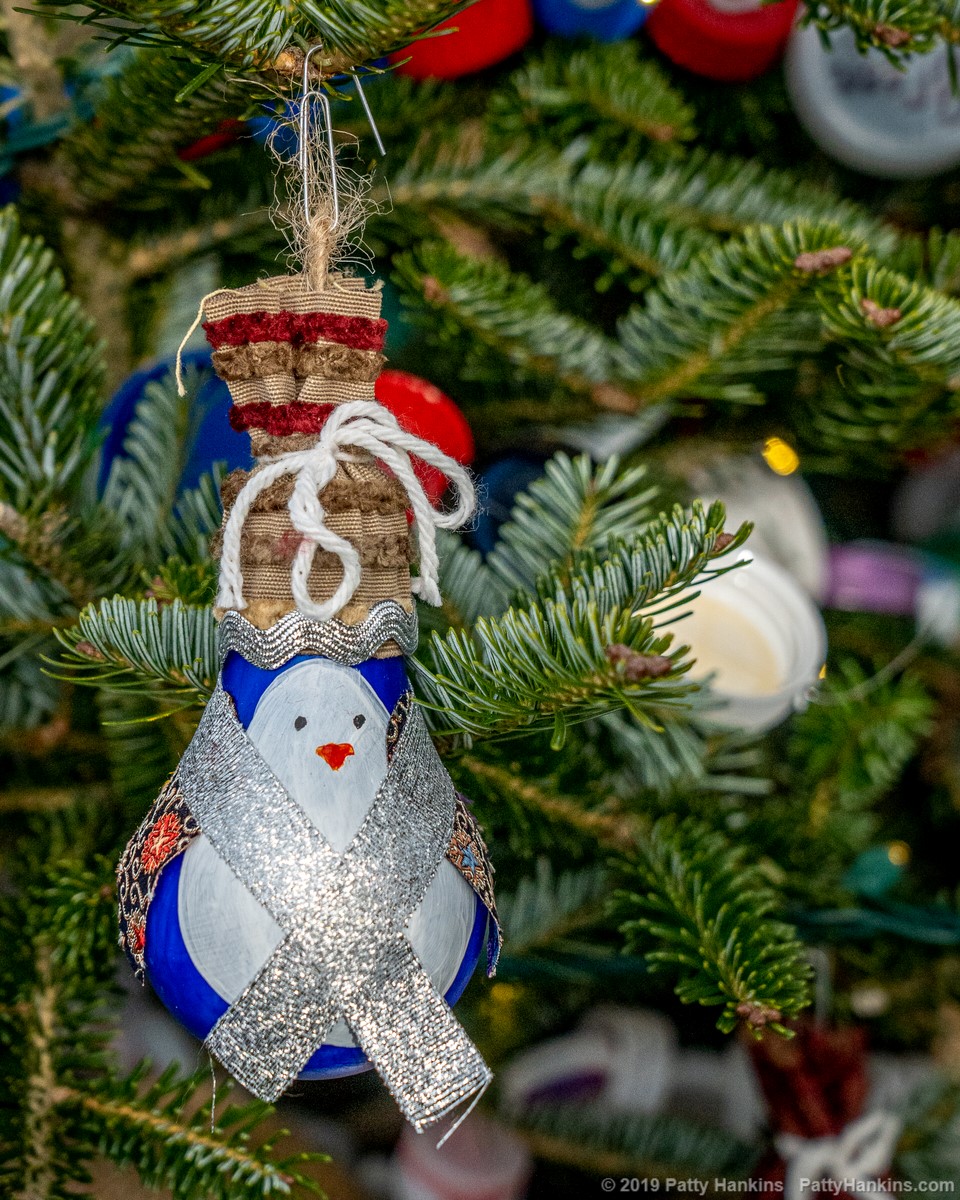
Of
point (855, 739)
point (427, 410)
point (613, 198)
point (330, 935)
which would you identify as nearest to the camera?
point (330, 935)

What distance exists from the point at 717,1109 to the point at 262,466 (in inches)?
27.8

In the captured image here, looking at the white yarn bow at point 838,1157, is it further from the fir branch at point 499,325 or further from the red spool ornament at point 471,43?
the red spool ornament at point 471,43

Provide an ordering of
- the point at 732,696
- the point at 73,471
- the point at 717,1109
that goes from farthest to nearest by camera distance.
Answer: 1. the point at 717,1109
2. the point at 732,696
3. the point at 73,471

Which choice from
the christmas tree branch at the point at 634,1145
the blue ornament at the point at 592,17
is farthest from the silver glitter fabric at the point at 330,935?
the blue ornament at the point at 592,17

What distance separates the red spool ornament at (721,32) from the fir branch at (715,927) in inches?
21.2

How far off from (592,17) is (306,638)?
1.76 ft

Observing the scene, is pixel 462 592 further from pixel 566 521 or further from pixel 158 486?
pixel 158 486

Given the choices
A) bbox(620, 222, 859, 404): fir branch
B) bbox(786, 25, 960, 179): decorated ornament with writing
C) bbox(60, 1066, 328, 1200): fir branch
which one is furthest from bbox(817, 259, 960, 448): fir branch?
bbox(60, 1066, 328, 1200): fir branch

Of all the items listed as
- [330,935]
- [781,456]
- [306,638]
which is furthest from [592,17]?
[330,935]

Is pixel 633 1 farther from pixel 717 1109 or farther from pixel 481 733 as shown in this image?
pixel 717 1109

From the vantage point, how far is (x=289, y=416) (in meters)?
0.45

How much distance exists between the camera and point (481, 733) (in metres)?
0.49

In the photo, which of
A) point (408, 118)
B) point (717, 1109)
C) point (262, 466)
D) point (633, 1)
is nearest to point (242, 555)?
point (262, 466)

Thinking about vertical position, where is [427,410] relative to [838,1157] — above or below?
A: above
